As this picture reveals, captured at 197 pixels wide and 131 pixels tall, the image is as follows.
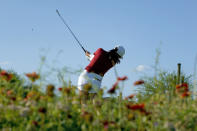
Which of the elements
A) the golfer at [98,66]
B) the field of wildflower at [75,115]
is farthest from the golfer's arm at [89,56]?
the field of wildflower at [75,115]

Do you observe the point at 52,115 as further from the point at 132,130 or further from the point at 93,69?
the point at 93,69

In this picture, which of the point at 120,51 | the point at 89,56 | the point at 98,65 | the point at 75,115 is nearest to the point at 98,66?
the point at 98,65

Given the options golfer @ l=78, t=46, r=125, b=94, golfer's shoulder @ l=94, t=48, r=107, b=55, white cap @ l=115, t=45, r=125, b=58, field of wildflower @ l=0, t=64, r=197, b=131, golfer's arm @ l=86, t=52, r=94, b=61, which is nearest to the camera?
field of wildflower @ l=0, t=64, r=197, b=131

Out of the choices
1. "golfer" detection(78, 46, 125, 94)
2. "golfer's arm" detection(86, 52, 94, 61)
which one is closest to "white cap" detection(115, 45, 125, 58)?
"golfer" detection(78, 46, 125, 94)

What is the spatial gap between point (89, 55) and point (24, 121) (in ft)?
18.1

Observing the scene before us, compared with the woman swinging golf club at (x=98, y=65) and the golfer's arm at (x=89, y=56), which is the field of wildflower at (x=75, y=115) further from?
the golfer's arm at (x=89, y=56)

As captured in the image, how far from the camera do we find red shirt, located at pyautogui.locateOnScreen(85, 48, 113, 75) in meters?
7.85

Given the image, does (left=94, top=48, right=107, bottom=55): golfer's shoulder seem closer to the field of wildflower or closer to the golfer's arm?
the golfer's arm

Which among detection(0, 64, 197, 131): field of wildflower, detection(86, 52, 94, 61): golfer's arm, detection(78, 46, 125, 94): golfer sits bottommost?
detection(0, 64, 197, 131): field of wildflower

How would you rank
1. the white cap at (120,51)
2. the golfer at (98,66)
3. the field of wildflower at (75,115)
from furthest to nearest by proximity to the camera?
the white cap at (120,51) < the golfer at (98,66) < the field of wildflower at (75,115)

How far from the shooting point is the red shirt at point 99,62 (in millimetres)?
7848

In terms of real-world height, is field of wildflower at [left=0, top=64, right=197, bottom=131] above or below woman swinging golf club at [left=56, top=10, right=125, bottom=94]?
below

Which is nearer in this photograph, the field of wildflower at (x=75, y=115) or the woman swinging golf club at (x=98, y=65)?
the field of wildflower at (x=75, y=115)

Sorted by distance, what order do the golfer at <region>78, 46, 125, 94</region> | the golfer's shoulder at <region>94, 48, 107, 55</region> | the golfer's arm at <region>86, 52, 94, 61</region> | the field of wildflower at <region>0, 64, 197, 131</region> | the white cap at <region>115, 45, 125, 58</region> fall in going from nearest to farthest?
the field of wildflower at <region>0, 64, 197, 131</region>
the golfer at <region>78, 46, 125, 94</region>
the golfer's shoulder at <region>94, 48, 107, 55</region>
the white cap at <region>115, 45, 125, 58</region>
the golfer's arm at <region>86, 52, 94, 61</region>
